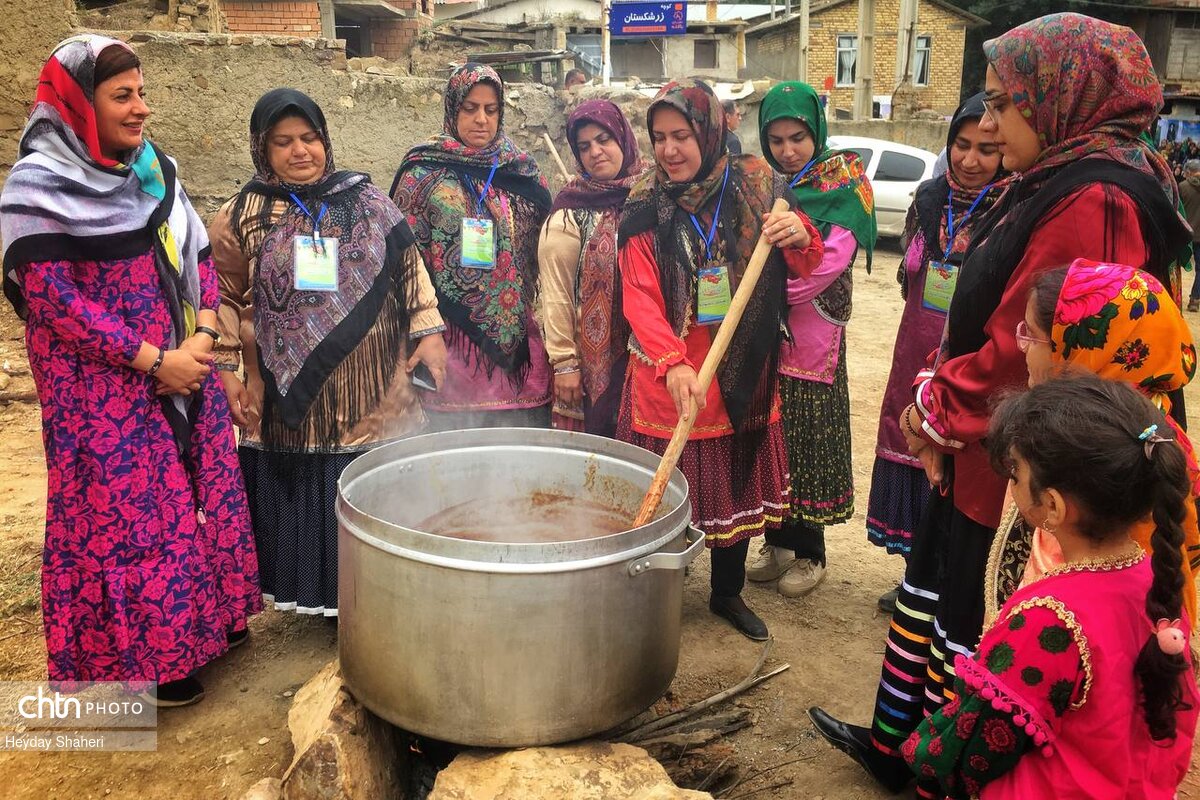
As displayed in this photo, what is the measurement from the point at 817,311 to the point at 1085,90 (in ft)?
5.41

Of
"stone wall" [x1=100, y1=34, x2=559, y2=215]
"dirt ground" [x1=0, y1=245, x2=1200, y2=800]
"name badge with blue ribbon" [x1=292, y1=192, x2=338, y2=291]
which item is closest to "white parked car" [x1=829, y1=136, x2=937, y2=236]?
"stone wall" [x1=100, y1=34, x2=559, y2=215]

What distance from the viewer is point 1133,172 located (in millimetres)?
1752

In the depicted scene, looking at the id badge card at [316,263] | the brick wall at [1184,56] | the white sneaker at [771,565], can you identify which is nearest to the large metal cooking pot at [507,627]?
the id badge card at [316,263]

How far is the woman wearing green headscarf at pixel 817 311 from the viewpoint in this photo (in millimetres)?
3396

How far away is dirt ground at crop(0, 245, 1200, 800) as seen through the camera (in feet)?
8.29

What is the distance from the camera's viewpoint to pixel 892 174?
12547mm

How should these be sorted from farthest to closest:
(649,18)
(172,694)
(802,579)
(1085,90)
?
(649,18), (802,579), (172,694), (1085,90)

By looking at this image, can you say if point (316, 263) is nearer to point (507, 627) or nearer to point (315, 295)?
point (315, 295)

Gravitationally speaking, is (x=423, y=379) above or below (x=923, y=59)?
below

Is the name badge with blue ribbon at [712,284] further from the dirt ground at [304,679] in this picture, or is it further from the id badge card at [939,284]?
the dirt ground at [304,679]

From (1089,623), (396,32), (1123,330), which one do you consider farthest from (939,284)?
(396,32)

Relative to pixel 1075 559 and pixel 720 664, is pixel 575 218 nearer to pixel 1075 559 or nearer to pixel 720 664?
pixel 720 664

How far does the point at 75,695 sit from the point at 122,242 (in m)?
1.45

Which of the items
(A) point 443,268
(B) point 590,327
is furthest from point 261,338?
(B) point 590,327
